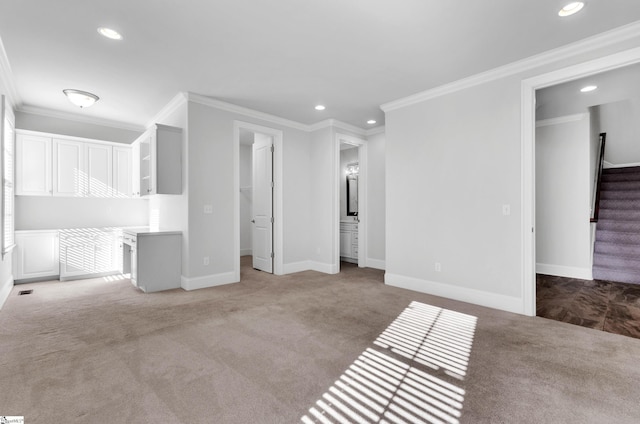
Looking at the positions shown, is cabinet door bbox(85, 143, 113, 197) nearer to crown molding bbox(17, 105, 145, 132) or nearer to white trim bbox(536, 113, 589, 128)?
crown molding bbox(17, 105, 145, 132)

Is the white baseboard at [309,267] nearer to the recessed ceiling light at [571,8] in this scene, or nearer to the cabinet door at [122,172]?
the cabinet door at [122,172]

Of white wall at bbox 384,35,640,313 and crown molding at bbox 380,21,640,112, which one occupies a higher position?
crown molding at bbox 380,21,640,112

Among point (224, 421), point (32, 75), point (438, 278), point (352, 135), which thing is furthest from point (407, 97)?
point (32, 75)

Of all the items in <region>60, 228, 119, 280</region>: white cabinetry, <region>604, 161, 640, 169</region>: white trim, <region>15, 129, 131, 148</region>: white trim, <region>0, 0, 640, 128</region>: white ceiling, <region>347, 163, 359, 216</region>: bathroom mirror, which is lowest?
<region>60, 228, 119, 280</region>: white cabinetry

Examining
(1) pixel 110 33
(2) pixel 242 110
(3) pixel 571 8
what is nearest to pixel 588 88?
(3) pixel 571 8

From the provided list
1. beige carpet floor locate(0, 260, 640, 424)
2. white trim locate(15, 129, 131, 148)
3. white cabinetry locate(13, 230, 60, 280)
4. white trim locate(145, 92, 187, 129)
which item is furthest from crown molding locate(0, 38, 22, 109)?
beige carpet floor locate(0, 260, 640, 424)

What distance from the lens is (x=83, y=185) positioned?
16.5 feet

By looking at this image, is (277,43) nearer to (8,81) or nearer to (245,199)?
(8,81)

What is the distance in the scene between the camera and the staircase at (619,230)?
4586 millimetres

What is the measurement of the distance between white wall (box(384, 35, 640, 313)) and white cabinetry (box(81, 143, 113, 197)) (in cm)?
480

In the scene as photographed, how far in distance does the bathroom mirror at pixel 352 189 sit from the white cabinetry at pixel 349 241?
1.21 ft

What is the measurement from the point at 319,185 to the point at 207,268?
237cm

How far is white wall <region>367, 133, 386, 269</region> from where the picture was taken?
5602 mm

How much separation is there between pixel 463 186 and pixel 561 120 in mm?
2845
